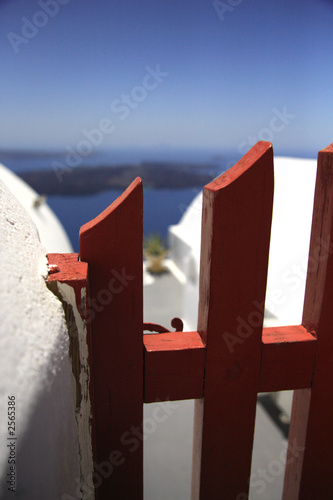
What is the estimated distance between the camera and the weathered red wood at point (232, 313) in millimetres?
923

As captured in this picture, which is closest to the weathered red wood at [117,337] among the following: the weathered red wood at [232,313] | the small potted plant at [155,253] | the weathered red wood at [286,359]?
the weathered red wood at [232,313]

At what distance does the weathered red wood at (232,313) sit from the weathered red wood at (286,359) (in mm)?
34

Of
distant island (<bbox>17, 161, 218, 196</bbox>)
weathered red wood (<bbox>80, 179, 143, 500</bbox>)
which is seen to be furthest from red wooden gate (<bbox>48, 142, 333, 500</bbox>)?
distant island (<bbox>17, 161, 218, 196</bbox>)

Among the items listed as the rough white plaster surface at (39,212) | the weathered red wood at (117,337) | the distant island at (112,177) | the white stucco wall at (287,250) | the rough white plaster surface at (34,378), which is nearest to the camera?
the rough white plaster surface at (34,378)

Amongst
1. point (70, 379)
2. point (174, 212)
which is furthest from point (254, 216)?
point (174, 212)

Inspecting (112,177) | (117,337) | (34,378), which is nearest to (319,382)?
(117,337)

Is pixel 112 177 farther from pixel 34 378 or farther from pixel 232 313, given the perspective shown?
pixel 34 378

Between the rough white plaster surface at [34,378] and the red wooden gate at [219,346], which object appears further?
the red wooden gate at [219,346]

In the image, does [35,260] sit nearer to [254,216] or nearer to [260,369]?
[254,216]

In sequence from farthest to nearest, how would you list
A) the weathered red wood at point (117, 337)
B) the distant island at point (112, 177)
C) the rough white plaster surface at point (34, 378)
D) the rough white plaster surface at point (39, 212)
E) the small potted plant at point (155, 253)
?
1. the distant island at point (112, 177)
2. the small potted plant at point (155, 253)
3. the rough white plaster surface at point (39, 212)
4. the weathered red wood at point (117, 337)
5. the rough white plaster surface at point (34, 378)

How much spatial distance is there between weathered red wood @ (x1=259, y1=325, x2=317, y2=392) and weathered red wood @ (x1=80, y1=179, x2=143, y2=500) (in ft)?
1.12

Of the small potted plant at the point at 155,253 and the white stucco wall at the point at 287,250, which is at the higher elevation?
the white stucco wall at the point at 287,250

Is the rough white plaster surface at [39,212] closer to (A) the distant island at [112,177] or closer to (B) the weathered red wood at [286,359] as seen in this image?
(B) the weathered red wood at [286,359]

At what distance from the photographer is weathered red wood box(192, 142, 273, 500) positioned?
0.92 metres
